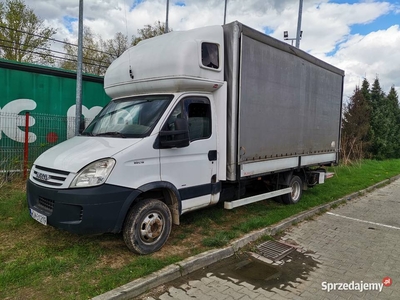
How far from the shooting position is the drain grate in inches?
176

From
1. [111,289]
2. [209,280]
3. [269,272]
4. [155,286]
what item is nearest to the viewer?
[111,289]

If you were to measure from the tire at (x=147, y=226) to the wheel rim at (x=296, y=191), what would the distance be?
13.3ft

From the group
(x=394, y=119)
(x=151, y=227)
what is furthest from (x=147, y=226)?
(x=394, y=119)

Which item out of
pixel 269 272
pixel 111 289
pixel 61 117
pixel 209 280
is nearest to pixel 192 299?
pixel 209 280

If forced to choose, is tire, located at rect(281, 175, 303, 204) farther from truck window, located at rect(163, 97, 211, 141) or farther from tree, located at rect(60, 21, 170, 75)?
tree, located at rect(60, 21, 170, 75)

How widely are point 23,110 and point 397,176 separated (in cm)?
1535

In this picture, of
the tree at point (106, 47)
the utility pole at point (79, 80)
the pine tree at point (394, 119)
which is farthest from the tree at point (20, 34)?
the pine tree at point (394, 119)

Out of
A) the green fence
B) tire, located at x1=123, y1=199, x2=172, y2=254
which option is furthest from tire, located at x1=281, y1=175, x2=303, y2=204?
the green fence

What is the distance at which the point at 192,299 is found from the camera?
3.26 m

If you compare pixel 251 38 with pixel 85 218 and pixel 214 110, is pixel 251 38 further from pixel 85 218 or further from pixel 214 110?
pixel 85 218

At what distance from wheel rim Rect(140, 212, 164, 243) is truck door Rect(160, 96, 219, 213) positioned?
19.3 inches

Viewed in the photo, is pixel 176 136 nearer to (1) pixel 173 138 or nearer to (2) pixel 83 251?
(1) pixel 173 138

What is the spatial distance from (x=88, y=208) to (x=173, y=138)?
4.63ft

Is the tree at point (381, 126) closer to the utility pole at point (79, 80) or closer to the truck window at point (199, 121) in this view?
the utility pole at point (79, 80)
